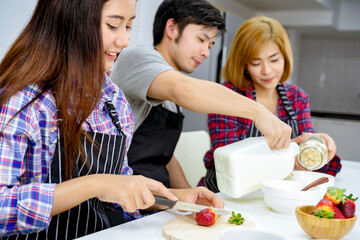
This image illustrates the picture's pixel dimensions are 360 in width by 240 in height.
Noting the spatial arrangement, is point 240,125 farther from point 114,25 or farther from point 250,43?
point 114,25

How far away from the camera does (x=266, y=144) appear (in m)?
1.24

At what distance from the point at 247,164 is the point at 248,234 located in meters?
0.29

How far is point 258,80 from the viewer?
80.4 inches

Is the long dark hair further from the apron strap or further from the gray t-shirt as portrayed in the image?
the gray t-shirt

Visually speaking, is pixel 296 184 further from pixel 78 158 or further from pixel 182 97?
pixel 78 158

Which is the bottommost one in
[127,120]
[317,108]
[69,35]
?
[317,108]

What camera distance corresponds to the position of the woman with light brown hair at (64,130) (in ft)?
3.16

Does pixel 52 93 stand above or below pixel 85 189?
above

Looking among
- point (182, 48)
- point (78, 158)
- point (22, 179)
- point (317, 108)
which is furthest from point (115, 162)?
point (317, 108)

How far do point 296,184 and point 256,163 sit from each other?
7.4 inches

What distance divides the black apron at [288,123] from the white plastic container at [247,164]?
2.13ft

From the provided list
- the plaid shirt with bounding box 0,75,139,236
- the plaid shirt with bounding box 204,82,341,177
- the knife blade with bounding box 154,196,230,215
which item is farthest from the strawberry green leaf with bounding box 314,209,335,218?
the plaid shirt with bounding box 204,82,341,177

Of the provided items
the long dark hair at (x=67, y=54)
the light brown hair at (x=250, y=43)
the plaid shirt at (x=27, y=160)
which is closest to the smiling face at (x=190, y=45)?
the light brown hair at (x=250, y=43)

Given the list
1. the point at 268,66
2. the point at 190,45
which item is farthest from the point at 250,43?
the point at 190,45
